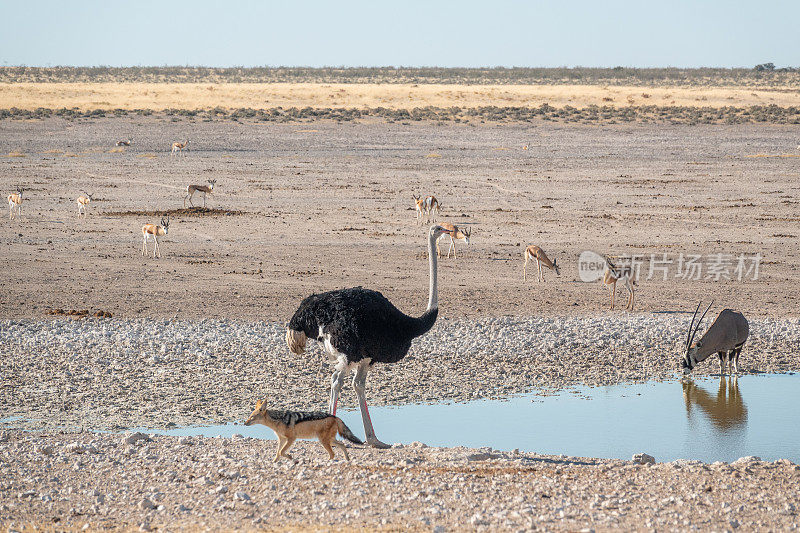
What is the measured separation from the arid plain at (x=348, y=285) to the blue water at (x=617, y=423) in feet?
0.99

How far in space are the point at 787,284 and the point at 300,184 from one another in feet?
52.8

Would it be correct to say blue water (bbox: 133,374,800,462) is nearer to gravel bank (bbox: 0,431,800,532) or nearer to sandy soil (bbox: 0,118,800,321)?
gravel bank (bbox: 0,431,800,532)

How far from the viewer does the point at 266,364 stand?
39.5 ft

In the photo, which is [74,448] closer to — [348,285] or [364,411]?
[364,411]

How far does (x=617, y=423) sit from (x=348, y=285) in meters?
7.79

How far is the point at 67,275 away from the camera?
17781 millimetres

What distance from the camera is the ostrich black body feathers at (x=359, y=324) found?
859 centimetres

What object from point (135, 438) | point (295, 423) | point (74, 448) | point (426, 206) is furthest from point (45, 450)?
point (426, 206)

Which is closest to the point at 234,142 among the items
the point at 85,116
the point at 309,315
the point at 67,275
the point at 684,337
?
the point at 85,116

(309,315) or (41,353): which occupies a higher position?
(309,315)

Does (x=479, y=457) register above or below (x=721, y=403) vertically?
above

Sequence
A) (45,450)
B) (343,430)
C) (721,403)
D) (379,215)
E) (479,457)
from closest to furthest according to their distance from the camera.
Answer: (343,430) → (479,457) → (45,450) → (721,403) → (379,215)

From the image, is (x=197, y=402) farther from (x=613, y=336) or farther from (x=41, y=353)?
(x=613, y=336)

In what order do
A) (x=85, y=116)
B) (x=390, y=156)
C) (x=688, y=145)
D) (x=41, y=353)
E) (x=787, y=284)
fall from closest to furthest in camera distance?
1. (x=41, y=353)
2. (x=787, y=284)
3. (x=390, y=156)
4. (x=688, y=145)
5. (x=85, y=116)
